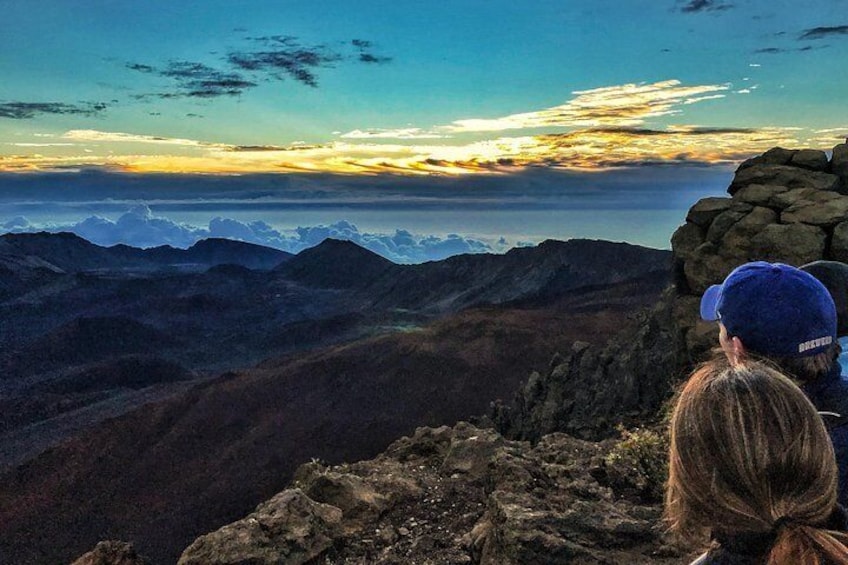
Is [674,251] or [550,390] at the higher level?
[674,251]

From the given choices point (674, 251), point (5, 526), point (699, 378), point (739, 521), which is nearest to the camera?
point (739, 521)

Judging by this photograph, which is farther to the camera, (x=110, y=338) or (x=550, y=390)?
(x=110, y=338)

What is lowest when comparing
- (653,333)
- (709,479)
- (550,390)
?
(550,390)

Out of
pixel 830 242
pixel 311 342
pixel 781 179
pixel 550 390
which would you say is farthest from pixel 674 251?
pixel 311 342

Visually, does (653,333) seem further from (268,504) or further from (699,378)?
(699,378)

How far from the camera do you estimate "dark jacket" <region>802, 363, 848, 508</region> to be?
259 cm

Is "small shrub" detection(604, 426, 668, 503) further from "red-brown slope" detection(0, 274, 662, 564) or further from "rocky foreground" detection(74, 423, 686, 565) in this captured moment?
"red-brown slope" detection(0, 274, 662, 564)

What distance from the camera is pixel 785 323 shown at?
245cm

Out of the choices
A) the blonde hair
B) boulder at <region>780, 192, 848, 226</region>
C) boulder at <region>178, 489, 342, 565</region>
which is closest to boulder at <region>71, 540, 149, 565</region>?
boulder at <region>178, 489, 342, 565</region>

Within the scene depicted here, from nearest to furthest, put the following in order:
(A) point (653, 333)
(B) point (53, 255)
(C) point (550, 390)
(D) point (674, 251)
A: (D) point (674, 251) < (A) point (653, 333) < (C) point (550, 390) < (B) point (53, 255)

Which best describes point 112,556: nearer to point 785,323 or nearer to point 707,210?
point 785,323

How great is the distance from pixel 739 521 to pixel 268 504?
704cm

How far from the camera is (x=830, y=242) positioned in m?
12.7

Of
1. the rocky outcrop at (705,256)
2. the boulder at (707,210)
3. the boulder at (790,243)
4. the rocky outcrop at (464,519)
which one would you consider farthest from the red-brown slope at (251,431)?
the boulder at (790,243)
